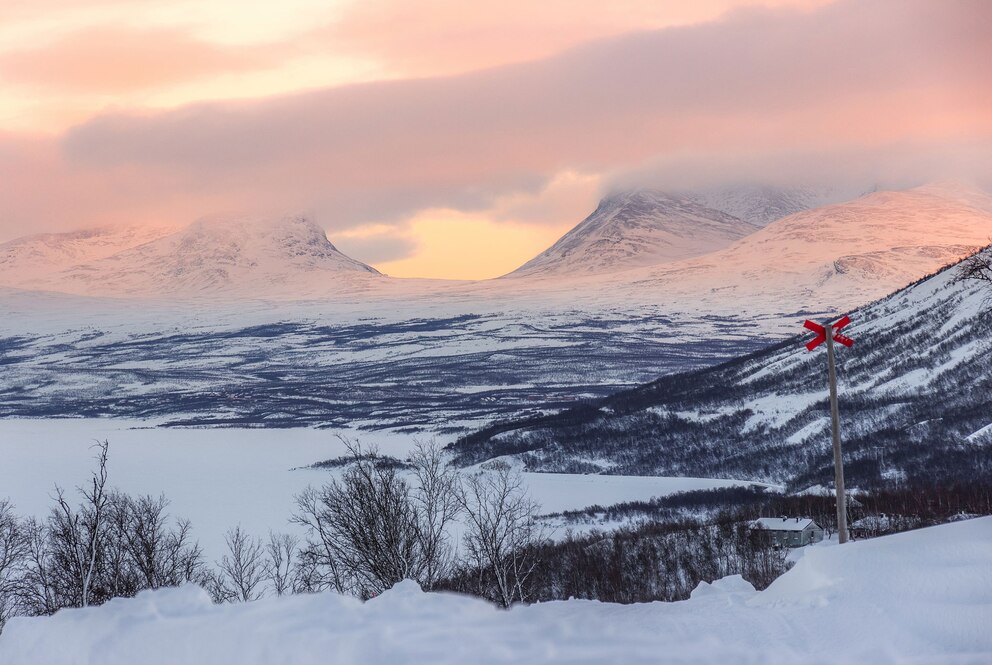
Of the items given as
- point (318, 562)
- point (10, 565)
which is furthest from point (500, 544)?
point (10, 565)

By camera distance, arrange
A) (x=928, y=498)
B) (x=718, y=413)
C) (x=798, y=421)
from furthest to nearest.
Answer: (x=718, y=413) → (x=798, y=421) → (x=928, y=498)

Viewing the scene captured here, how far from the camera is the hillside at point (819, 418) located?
117 m

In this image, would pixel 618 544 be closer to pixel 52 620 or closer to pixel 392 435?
pixel 52 620

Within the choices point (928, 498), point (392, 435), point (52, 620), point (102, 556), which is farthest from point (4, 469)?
point (52, 620)

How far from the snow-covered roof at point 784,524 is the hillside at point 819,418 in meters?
42.7

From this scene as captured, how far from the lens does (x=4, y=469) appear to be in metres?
148

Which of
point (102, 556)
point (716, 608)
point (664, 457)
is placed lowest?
point (664, 457)

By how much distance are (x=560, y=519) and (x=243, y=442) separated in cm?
10464

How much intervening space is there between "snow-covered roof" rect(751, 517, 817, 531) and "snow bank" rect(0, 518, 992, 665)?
49826 millimetres

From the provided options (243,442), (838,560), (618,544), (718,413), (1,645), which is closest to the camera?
(1,645)

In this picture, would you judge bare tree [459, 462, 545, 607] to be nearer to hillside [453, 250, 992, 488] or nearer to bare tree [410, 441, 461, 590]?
bare tree [410, 441, 461, 590]

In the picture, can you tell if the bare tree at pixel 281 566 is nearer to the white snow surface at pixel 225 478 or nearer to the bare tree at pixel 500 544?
the white snow surface at pixel 225 478

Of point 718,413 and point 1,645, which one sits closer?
point 1,645

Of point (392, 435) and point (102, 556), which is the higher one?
point (102, 556)
